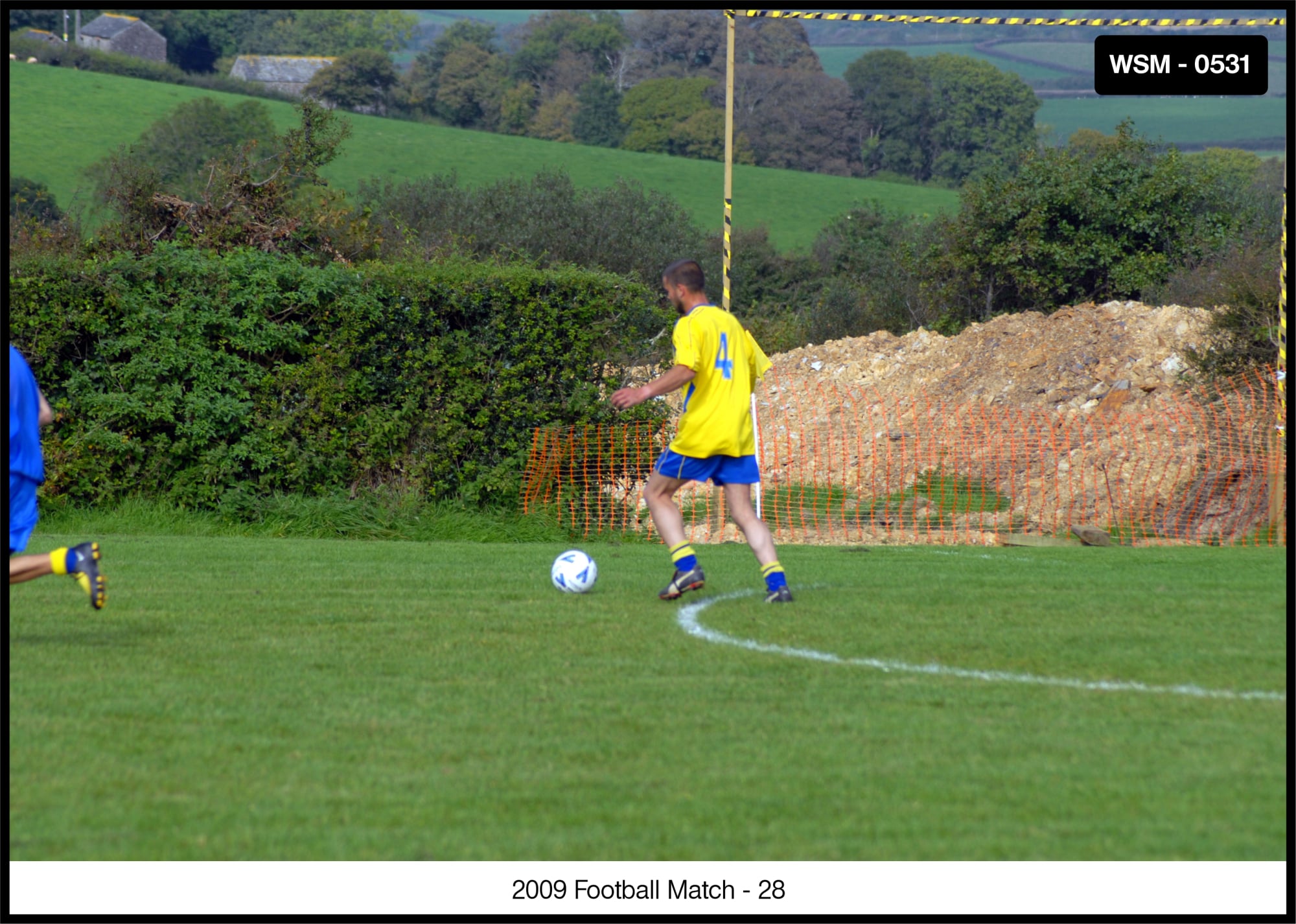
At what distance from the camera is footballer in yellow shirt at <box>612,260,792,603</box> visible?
318 inches

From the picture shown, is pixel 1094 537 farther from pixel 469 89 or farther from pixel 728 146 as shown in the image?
pixel 469 89

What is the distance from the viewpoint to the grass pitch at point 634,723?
4020 millimetres

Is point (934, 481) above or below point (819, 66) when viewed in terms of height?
below

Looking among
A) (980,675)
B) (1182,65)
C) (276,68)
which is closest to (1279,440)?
(1182,65)

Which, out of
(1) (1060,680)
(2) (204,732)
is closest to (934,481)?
(1) (1060,680)

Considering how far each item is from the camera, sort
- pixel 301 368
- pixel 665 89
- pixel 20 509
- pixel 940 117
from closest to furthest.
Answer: pixel 20 509, pixel 301 368, pixel 665 89, pixel 940 117

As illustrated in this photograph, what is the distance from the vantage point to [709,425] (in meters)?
8.16

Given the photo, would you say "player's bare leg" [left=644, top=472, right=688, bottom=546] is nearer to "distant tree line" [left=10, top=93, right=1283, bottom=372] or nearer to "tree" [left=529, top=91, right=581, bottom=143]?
"distant tree line" [left=10, top=93, right=1283, bottom=372]

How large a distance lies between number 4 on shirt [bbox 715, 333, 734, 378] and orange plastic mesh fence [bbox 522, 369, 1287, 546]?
197 inches

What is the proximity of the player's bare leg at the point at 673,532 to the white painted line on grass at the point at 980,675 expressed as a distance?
2.73ft

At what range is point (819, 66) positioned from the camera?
94.9m

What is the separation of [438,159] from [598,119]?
17.7m

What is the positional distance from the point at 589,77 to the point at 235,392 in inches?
3146

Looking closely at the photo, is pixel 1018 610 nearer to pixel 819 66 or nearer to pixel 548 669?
pixel 548 669
